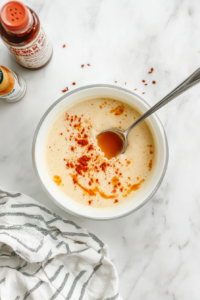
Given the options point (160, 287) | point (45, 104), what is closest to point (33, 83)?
point (45, 104)

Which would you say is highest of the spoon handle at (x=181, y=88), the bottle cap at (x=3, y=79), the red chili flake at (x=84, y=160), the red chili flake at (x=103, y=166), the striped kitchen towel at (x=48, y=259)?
the spoon handle at (x=181, y=88)

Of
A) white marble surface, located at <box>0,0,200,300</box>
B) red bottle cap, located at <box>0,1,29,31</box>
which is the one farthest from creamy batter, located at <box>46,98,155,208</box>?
red bottle cap, located at <box>0,1,29,31</box>

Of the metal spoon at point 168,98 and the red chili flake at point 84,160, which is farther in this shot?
the red chili flake at point 84,160

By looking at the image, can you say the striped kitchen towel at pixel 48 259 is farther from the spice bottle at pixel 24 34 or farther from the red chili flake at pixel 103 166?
the spice bottle at pixel 24 34

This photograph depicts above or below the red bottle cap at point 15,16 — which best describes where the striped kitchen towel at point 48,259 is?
below

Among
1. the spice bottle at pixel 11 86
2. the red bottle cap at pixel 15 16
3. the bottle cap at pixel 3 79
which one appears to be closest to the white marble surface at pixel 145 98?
the spice bottle at pixel 11 86

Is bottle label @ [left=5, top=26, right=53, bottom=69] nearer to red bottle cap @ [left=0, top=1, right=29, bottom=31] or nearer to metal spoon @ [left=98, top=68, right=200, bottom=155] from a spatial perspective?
red bottle cap @ [left=0, top=1, right=29, bottom=31]

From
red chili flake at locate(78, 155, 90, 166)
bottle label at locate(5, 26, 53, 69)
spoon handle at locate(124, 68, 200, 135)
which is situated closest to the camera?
spoon handle at locate(124, 68, 200, 135)
